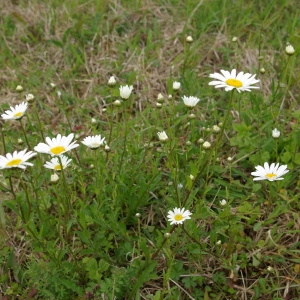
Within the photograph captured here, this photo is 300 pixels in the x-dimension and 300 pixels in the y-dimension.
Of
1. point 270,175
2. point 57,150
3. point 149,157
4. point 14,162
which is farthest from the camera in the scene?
point 149,157

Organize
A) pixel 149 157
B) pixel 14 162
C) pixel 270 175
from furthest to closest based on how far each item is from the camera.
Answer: pixel 149 157 → pixel 270 175 → pixel 14 162

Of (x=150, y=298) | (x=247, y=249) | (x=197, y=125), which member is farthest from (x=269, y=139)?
(x=150, y=298)

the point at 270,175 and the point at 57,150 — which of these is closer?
the point at 57,150

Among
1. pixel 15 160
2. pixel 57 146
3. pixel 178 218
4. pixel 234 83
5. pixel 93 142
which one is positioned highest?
pixel 234 83

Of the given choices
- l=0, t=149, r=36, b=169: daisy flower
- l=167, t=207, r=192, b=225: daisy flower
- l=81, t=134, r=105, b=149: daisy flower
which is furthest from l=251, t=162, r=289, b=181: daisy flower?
l=0, t=149, r=36, b=169: daisy flower

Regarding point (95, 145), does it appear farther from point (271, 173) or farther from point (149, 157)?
point (271, 173)

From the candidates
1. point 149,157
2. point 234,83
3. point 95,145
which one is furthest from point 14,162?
point 234,83

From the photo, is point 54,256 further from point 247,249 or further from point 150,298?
point 247,249

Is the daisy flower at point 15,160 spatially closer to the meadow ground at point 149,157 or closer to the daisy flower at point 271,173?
the meadow ground at point 149,157

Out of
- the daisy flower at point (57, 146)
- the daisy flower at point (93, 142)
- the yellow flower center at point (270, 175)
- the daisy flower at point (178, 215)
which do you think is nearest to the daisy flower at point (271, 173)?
the yellow flower center at point (270, 175)
